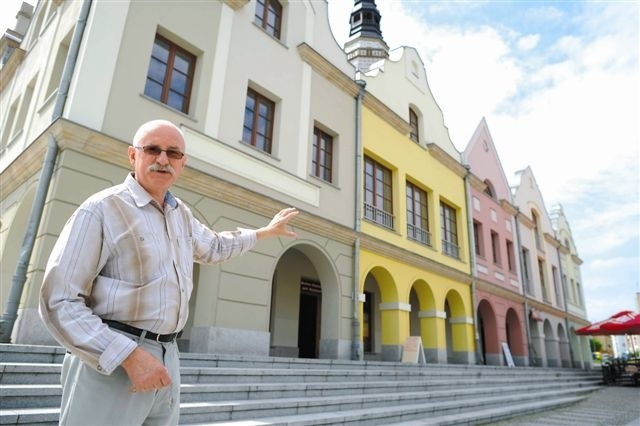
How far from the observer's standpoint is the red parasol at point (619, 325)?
16.6 metres

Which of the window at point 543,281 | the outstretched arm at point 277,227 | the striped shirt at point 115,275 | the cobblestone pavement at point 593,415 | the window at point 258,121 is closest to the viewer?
the striped shirt at point 115,275

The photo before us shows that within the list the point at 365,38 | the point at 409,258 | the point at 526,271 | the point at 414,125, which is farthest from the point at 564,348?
the point at 365,38

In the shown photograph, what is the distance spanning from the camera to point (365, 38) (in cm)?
2286

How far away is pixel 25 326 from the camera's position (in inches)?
216

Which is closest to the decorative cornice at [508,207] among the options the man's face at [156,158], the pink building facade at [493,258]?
the pink building facade at [493,258]

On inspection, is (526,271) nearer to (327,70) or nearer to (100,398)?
(327,70)

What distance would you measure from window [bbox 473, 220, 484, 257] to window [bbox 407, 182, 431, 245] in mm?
3896

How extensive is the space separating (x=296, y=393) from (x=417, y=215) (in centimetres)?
970

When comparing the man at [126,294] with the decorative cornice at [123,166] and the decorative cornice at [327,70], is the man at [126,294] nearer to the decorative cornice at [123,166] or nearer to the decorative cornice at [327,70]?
the decorative cornice at [123,166]

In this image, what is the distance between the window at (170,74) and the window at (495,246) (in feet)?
50.7

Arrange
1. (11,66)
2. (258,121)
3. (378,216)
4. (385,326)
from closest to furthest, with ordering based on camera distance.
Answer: (258,121) → (11,66) → (385,326) → (378,216)

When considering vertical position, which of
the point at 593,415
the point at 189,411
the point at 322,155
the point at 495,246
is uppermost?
the point at 322,155

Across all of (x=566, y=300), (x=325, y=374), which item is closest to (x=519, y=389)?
(x=325, y=374)

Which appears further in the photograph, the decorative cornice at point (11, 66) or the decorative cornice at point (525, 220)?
the decorative cornice at point (525, 220)
